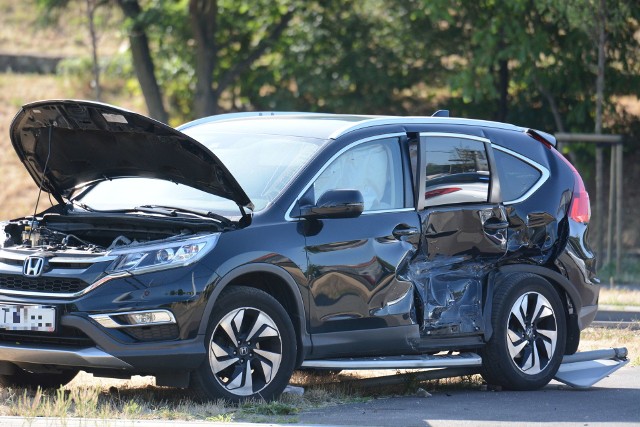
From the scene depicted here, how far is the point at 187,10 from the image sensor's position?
26750mm

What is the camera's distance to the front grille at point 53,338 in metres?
7.19

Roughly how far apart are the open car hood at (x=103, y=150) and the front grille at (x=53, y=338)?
121 cm

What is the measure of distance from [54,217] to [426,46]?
19.1 meters

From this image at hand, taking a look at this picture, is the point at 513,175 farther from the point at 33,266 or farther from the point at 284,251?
the point at 33,266

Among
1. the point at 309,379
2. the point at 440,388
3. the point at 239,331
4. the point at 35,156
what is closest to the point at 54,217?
the point at 35,156

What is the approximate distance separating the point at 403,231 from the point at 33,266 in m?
2.37

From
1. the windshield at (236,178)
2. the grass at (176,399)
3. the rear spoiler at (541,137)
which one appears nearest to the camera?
the grass at (176,399)

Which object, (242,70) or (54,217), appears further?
(242,70)

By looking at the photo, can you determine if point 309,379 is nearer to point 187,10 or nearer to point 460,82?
point 460,82

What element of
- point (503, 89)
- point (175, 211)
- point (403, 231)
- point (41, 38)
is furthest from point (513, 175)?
point (41, 38)

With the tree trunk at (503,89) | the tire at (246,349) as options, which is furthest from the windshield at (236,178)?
the tree trunk at (503,89)

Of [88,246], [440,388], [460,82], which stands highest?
[460,82]

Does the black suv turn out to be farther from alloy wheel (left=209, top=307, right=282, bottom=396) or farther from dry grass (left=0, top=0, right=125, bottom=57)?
dry grass (left=0, top=0, right=125, bottom=57)

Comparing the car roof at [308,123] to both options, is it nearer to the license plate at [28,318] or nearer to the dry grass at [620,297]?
the license plate at [28,318]
